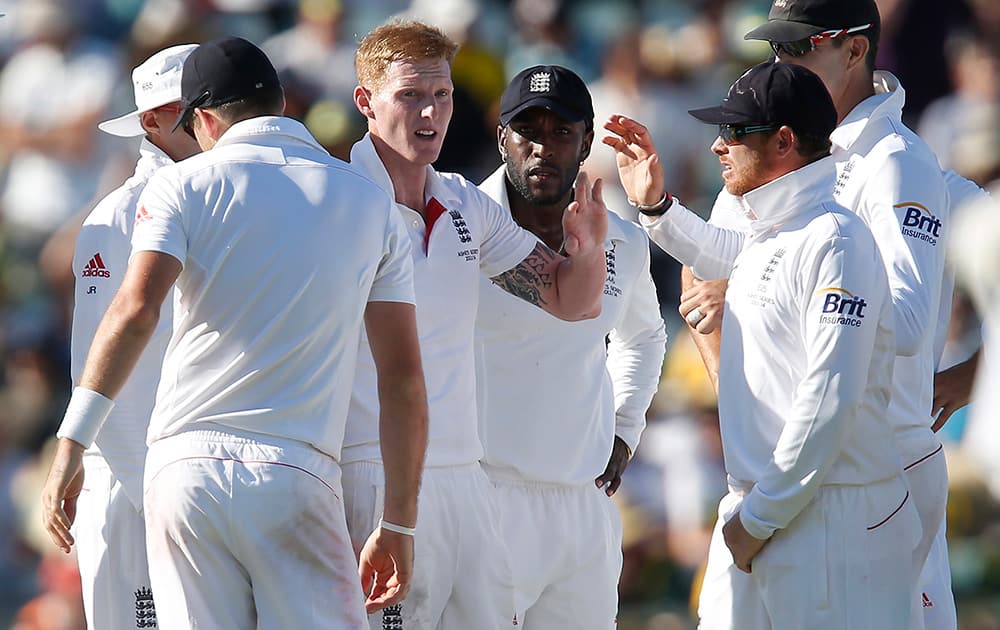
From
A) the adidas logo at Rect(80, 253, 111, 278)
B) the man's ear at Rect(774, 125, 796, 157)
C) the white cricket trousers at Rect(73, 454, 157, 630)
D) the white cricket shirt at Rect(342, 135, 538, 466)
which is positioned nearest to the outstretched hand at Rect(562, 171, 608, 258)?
the white cricket shirt at Rect(342, 135, 538, 466)

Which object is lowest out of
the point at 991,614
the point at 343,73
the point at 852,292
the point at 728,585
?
the point at 991,614

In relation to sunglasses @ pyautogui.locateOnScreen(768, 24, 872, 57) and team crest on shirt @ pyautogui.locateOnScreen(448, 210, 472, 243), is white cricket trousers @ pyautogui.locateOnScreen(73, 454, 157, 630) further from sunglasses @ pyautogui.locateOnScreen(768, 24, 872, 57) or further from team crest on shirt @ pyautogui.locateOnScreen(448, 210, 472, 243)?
sunglasses @ pyautogui.locateOnScreen(768, 24, 872, 57)

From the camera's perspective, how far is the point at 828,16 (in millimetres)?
4605

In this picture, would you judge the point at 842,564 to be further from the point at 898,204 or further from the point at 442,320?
the point at 442,320

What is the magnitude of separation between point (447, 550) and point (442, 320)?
0.64m

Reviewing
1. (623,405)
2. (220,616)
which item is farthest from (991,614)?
(220,616)

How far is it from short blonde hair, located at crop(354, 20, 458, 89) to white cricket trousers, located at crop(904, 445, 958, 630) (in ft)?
5.98

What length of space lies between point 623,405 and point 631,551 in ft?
6.86

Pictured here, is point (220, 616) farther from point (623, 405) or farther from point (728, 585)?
point (623, 405)

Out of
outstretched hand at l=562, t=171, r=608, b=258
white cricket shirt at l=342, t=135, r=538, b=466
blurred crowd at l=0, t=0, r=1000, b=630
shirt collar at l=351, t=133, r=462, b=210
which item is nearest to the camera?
white cricket shirt at l=342, t=135, r=538, b=466

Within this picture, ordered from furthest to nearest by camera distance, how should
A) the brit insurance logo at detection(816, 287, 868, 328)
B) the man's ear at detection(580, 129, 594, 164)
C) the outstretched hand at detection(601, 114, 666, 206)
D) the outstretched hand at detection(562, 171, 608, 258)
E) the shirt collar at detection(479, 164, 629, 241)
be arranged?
1. the man's ear at detection(580, 129, 594, 164)
2. the shirt collar at detection(479, 164, 629, 241)
3. the outstretched hand at detection(601, 114, 666, 206)
4. the outstretched hand at detection(562, 171, 608, 258)
5. the brit insurance logo at detection(816, 287, 868, 328)

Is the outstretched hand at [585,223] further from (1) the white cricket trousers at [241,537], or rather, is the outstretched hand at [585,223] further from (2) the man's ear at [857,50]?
(1) the white cricket trousers at [241,537]

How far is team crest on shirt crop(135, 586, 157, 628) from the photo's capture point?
4.77 m

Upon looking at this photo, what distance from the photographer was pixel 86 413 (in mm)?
3506
